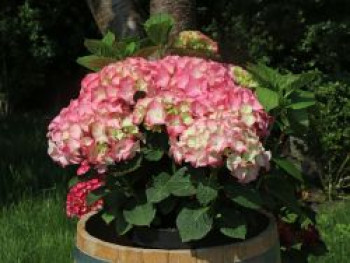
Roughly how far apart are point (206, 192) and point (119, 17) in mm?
2019

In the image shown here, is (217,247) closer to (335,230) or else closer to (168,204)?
(168,204)

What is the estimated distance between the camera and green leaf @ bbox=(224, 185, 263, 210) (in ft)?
6.90

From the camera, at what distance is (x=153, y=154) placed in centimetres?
218

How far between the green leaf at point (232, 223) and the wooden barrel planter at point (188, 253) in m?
0.03

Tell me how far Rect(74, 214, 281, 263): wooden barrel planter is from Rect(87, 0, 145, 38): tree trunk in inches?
72.4

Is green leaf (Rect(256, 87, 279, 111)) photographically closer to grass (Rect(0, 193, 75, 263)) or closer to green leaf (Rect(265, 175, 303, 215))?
green leaf (Rect(265, 175, 303, 215))

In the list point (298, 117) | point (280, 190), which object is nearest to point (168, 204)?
point (280, 190)

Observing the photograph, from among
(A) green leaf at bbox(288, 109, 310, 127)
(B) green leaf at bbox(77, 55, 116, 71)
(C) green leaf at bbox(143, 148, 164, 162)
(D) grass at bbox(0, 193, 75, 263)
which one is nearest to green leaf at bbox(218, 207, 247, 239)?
(C) green leaf at bbox(143, 148, 164, 162)

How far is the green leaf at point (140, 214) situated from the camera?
7.02 feet

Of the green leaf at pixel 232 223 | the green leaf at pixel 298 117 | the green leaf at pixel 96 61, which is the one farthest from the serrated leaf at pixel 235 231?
the green leaf at pixel 96 61

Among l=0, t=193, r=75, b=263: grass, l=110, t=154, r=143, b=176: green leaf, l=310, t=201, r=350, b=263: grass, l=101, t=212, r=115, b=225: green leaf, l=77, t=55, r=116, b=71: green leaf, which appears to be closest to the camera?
l=110, t=154, r=143, b=176: green leaf

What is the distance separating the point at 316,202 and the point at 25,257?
2.04 metres

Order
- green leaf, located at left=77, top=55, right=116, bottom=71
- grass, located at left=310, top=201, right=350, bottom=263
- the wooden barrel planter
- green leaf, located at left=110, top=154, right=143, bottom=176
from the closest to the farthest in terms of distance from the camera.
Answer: the wooden barrel planter < green leaf, located at left=110, top=154, right=143, bottom=176 < green leaf, located at left=77, top=55, right=116, bottom=71 < grass, located at left=310, top=201, right=350, bottom=263

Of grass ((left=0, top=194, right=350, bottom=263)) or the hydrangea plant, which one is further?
grass ((left=0, top=194, right=350, bottom=263))
